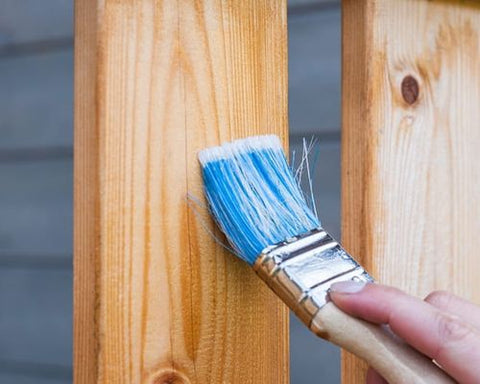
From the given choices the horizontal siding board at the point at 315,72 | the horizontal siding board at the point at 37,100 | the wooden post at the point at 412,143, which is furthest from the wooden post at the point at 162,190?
the horizontal siding board at the point at 37,100

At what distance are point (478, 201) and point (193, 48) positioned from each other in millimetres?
→ 423

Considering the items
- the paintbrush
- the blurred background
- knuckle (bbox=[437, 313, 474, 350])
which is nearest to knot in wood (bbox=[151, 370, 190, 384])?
the paintbrush

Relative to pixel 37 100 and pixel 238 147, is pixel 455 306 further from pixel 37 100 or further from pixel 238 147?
pixel 37 100

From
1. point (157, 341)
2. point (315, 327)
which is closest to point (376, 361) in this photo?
point (315, 327)

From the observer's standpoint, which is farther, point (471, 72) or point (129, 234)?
point (471, 72)

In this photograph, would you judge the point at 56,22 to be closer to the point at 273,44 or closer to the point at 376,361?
the point at 273,44

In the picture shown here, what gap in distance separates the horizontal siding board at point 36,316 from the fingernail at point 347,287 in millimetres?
1908

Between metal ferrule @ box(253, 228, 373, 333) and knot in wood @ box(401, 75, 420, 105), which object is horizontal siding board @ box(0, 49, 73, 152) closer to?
knot in wood @ box(401, 75, 420, 105)

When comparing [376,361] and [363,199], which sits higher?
[363,199]

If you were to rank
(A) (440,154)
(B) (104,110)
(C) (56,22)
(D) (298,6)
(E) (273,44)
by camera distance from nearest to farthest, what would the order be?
(B) (104,110)
(E) (273,44)
(A) (440,154)
(D) (298,6)
(C) (56,22)

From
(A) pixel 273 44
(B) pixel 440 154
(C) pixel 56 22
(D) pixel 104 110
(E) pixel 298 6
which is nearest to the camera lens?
(D) pixel 104 110

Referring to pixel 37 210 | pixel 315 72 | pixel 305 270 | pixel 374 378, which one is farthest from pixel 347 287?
pixel 37 210

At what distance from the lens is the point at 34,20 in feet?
8.69

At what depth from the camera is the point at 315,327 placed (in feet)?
2.51
